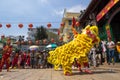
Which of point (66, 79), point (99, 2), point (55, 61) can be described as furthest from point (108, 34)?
point (66, 79)

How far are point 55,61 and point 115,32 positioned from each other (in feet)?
30.8

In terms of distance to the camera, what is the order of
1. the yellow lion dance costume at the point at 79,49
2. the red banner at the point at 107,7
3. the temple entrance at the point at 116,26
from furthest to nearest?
the temple entrance at the point at 116,26, the red banner at the point at 107,7, the yellow lion dance costume at the point at 79,49

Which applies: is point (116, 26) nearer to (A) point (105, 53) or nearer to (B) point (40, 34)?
(A) point (105, 53)

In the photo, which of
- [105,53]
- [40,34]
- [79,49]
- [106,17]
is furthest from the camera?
[40,34]

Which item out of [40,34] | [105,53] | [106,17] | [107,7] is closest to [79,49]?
[105,53]

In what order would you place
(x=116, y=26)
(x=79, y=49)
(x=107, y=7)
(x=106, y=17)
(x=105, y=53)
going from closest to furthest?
(x=79, y=49), (x=105, y=53), (x=107, y=7), (x=106, y=17), (x=116, y=26)

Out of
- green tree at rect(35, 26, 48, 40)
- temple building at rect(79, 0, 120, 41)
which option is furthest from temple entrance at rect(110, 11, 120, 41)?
green tree at rect(35, 26, 48, 40)

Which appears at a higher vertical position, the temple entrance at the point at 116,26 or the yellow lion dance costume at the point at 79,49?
the temple entrance at the point at 116,26

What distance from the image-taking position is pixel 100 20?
22.2m

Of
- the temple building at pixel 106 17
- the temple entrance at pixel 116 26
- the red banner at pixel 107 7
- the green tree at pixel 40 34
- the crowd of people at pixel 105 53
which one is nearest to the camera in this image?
the crowd of people at pixel 105 53

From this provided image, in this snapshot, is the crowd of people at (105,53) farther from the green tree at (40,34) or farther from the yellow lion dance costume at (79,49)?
the green tree at (40,34)

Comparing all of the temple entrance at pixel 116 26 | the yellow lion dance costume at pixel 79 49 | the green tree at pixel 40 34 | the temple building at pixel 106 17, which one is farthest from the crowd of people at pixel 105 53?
the green tree at pixel 40 34

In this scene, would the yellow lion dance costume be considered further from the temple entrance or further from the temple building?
the temple entrance

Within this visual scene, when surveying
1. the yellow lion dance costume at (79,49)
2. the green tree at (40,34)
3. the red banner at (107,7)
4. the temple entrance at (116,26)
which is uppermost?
the green tree at (40,34)
